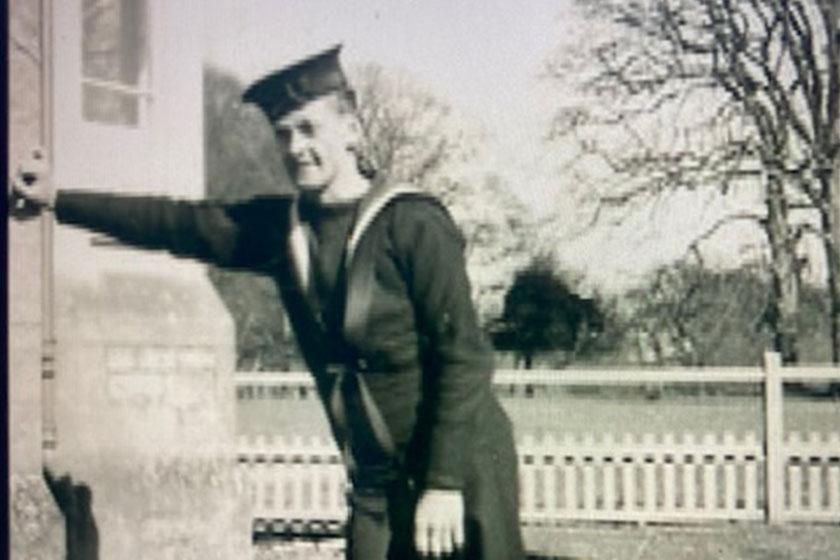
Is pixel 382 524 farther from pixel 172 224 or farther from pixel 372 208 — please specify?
pixel 172 224

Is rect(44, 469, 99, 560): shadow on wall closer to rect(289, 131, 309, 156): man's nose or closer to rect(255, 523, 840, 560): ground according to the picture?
rect(289, 131, 309, 156): man's nose

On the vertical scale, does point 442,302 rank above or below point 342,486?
above

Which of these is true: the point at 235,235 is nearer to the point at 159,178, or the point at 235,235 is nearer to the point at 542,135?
the point at 159,178

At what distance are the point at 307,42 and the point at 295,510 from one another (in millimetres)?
1093

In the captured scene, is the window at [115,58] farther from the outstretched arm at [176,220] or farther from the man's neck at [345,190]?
the man's neck at [345,190]

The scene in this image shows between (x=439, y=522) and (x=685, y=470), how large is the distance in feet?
1.77

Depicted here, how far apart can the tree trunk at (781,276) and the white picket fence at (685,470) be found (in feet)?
0.16

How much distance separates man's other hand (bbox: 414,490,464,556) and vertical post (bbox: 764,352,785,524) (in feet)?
2.14

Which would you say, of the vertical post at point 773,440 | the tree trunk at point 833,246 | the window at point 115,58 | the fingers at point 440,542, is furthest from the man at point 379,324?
the tree trunk at point 833,246

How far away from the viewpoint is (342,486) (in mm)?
2775

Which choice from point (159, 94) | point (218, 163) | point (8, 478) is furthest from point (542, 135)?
point (8, 478)

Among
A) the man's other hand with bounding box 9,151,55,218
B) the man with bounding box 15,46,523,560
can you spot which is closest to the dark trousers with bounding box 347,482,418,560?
the man with bounding box 15,46,523,560

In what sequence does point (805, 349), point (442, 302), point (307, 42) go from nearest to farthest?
1. point (805, 349)
2. point (442, 302)
3. point (307, 42)

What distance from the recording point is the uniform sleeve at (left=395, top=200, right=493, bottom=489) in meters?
2.59
